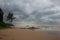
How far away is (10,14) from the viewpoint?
65875 mm

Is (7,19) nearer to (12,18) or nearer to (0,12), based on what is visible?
(12,18)

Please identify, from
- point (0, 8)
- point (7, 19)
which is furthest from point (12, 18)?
point (0, 8)

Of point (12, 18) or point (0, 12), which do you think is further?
point (12, 18)

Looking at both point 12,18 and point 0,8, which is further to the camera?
point 12,18

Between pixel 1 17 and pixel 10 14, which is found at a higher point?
pixel 10 14

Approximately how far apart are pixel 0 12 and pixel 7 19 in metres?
15.3

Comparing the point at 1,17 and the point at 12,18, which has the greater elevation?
the point at 12,18

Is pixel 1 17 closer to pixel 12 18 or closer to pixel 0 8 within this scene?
pixel 0 8

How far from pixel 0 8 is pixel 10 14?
38.9 ft

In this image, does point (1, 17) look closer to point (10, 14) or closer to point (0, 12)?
point (0, 12)

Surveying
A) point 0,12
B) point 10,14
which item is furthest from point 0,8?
point 10,14

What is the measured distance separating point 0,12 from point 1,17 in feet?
5.73

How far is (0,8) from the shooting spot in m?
54.3

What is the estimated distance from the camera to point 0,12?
52.3 meters
